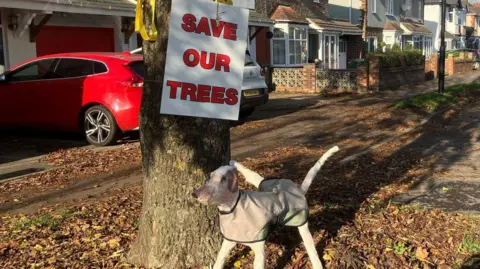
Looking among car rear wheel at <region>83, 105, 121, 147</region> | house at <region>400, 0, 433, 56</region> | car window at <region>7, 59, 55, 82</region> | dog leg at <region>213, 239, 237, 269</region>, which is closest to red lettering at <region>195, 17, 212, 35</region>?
dog leg at <region>213, 239, 237, 269</region>

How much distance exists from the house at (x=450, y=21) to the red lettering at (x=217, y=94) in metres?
52.6

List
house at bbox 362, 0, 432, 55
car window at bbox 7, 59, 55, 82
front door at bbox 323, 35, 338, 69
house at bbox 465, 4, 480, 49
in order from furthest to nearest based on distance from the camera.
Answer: house at bbox 465, 4, 480, 49 → house at bbox 362, 0, 432, 55 → front door at bbox 323, 35, 338, 69 → car window at bbox 7, 59, 55, 82

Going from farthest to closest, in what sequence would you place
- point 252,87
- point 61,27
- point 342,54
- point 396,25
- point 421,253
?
point 396,25, point 342,54, point 61,27, point 252,87, point 421,253

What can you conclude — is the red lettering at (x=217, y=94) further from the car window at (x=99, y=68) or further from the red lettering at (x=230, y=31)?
the car window at (x=99, y=68)

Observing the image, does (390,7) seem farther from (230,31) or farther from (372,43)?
(230,31)

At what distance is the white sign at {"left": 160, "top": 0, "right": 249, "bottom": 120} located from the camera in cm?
342

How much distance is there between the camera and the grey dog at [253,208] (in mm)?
3062

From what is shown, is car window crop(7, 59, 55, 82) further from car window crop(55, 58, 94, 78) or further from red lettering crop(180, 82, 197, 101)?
red lettering crop(180, 82, 197, 101)

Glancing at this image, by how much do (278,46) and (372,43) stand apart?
14.2 m

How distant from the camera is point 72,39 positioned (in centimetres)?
1389

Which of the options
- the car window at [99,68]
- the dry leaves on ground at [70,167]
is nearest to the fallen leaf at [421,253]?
the dry leaves on ground at [70,167]

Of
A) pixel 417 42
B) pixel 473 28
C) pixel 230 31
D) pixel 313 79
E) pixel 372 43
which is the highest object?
pixel 473 28

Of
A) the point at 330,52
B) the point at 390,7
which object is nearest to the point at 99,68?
the point at 330,52

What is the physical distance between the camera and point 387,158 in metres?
7.82
